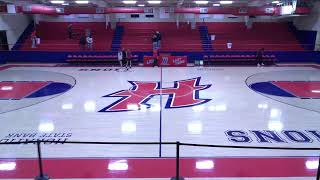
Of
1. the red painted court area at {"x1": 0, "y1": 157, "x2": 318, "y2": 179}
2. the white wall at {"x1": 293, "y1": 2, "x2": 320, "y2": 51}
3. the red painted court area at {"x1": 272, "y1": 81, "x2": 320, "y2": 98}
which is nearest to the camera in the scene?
the red painted court area at {"x1": 0, "y1": 157, "x2": 318, "y2": 179}

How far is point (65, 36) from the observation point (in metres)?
23.3

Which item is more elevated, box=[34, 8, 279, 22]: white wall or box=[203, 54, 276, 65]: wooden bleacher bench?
box=[34, 8, 279, 22]: white wall

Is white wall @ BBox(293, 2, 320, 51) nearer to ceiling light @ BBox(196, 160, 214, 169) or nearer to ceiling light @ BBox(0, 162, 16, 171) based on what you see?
ceiling light @ BBox(196, 160, 214, 169)

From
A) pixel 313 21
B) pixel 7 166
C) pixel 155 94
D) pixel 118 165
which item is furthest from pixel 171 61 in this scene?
pixel 7 166

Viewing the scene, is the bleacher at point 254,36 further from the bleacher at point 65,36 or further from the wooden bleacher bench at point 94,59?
the bleacher at point 65,36

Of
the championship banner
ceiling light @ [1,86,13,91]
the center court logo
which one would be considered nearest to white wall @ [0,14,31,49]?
ceiling light @ [1,86,13,91]

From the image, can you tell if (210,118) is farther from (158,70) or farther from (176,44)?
(176,44)

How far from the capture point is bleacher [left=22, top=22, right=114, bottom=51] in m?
21.0

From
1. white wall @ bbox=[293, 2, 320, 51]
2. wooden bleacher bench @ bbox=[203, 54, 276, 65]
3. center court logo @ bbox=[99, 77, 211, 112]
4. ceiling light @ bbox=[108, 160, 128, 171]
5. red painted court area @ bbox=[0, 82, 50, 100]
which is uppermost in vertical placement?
white wall @ bbox=[293, 2, 320, 51]

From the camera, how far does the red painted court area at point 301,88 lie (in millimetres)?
10977

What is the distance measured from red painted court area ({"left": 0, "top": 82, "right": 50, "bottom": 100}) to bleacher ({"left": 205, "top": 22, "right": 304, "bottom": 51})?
13.0 m

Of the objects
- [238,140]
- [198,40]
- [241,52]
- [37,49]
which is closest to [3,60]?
[37,49]

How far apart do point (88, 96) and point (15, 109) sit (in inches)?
99.2

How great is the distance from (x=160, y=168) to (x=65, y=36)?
20349mm
